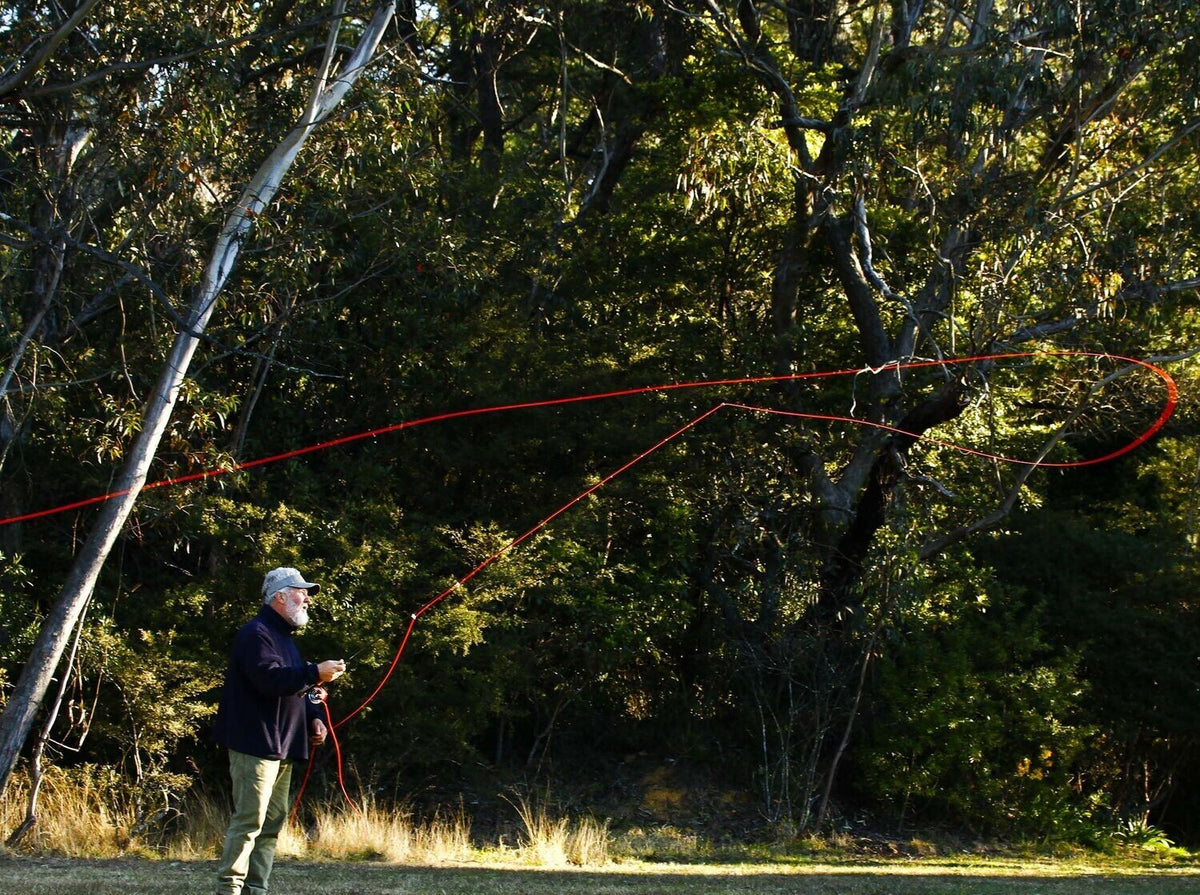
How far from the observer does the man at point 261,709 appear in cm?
606

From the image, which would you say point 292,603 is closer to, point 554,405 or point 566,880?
point 566,880

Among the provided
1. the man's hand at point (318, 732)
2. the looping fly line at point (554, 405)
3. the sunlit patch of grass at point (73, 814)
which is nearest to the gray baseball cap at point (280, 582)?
the man's hand at point (318, 732)

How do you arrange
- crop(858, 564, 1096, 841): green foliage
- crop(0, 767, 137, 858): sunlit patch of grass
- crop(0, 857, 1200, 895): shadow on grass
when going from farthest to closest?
1. crop(858, 564, 1096, 841): green foliage
2. crop(0, 767, 137, 858): sunlit patch of grass
3. crop(0, 857, 1200, 895): shadow on grass

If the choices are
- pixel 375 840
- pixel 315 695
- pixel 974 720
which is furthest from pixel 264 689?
pixel 974 720

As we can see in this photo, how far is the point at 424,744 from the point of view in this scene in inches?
527

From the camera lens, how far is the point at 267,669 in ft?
19.7

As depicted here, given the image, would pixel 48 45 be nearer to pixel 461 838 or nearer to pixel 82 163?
pixel 82 163

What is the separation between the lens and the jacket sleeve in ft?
19.7

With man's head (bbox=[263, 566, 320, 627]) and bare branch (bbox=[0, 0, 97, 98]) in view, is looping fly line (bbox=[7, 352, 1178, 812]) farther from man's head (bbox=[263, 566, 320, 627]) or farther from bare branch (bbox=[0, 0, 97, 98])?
man's head (bbox=[263, 566, 320, 627])

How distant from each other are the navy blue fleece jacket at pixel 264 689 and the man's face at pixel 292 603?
0.04m

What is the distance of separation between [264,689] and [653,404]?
9.84m

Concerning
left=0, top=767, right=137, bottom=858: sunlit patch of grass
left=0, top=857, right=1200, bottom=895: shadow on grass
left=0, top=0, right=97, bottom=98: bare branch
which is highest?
left=0, top=0, right=97, bottom=98: bare branch

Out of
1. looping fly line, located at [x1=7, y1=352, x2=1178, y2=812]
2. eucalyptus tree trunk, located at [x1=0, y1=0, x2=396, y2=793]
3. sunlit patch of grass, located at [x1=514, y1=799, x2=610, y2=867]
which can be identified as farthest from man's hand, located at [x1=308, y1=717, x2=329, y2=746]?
eucalyptus tree trunk, located at [x1=0, y1=0, x2=396, y2=793]

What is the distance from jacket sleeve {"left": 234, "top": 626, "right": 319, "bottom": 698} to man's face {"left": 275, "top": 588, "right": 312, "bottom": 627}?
0.60 feet
